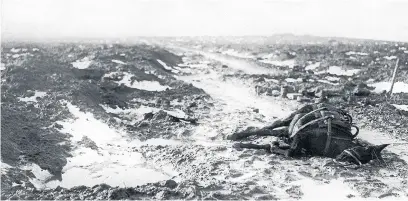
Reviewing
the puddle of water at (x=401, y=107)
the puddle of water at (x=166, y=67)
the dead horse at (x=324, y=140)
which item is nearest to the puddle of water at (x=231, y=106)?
the puddle of water at (x=166, y=67)

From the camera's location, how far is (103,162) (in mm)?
7516

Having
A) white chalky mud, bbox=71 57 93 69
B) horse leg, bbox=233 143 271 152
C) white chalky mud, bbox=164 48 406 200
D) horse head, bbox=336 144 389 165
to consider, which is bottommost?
white chalky mud, bbox=164 48 406 200

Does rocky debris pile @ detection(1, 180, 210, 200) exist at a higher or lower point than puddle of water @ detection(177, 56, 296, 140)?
lower

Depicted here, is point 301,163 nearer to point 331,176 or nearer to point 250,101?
point 331,176

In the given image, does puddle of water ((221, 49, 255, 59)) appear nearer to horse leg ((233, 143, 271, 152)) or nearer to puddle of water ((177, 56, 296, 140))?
puddle of water ((177, 56, 296, 140))

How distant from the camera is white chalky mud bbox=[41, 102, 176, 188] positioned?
22.1 ft

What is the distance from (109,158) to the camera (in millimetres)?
7738

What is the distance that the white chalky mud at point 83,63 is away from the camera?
57.2ft

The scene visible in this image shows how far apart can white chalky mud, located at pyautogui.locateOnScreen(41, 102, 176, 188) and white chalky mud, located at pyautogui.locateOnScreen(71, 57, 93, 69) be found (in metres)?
8.33

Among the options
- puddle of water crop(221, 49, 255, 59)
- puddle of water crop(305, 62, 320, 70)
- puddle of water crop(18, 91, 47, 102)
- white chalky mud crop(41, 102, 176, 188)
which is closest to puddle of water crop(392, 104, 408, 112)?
white chalky mud crop(41, 102, 176, 188)

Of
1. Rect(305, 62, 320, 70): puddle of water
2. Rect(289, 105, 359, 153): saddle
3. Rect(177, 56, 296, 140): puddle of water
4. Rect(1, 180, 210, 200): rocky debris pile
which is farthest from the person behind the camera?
Rect(305, 62, 320, 70): puddle of water

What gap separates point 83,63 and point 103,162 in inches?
Result: 461

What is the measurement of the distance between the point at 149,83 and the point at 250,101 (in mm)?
4450

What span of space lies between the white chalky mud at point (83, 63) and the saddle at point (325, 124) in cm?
1244
